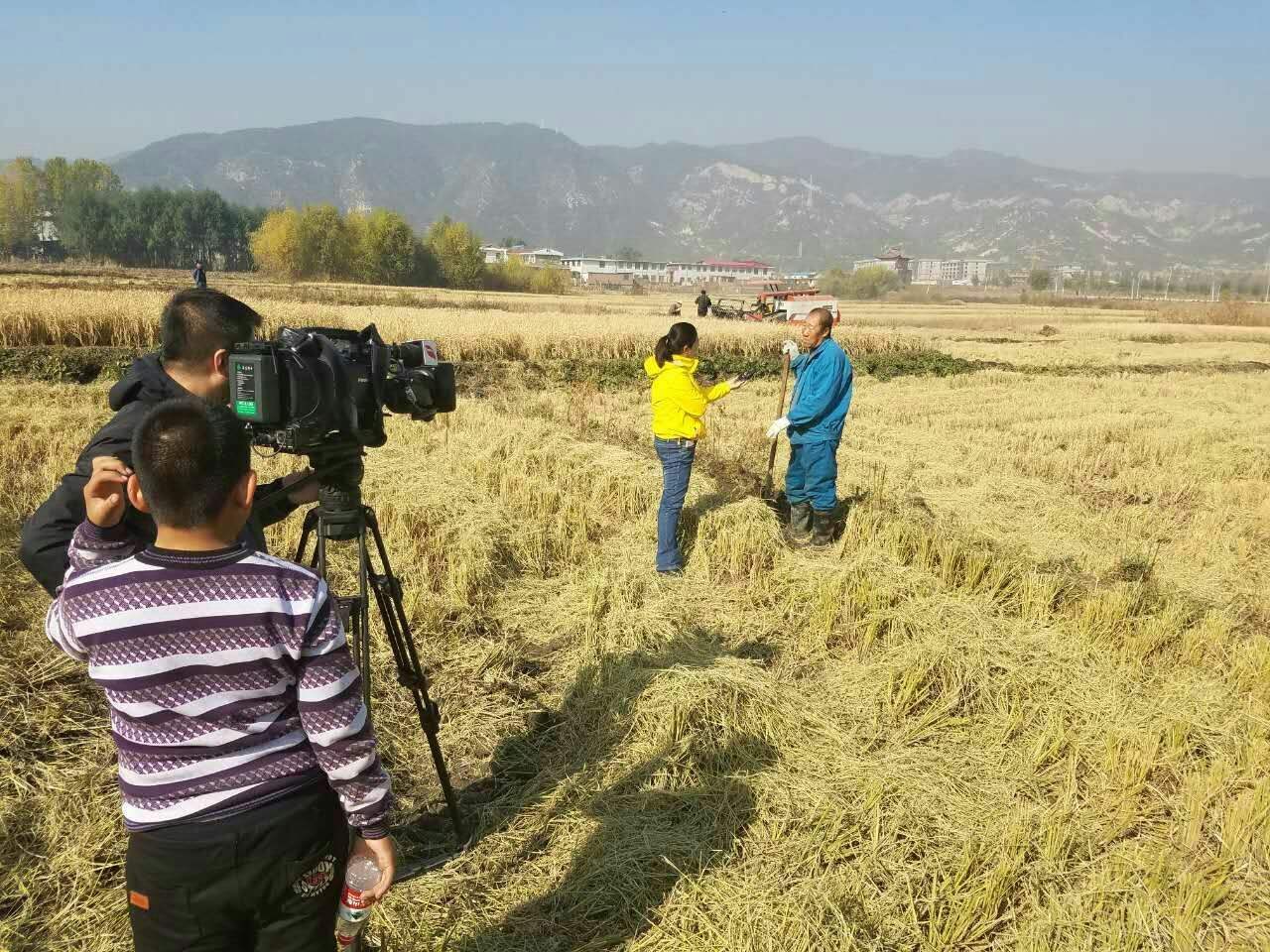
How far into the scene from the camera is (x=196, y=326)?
9.16 ft

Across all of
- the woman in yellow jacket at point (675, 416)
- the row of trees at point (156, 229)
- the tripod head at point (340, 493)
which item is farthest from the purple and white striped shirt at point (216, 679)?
the row of trees at point (156, 229)

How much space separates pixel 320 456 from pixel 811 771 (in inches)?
113

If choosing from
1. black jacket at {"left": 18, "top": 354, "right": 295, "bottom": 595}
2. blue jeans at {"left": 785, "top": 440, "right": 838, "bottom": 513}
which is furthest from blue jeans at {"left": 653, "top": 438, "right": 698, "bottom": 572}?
black jacket at {"left": 18, "top": 354, "right": 295, "bottom": 595}

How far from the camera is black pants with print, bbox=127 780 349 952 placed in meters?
1.82

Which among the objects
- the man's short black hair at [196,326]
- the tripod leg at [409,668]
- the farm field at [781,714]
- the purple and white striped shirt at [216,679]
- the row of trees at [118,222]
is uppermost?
the row of trees at [118,222]

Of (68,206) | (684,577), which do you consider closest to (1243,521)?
(684,577)

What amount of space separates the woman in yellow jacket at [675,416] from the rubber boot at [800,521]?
1566 millimetres

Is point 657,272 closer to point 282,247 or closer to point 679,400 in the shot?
point 282,247

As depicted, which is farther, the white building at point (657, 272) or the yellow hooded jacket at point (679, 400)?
the white building at point (657, 272)

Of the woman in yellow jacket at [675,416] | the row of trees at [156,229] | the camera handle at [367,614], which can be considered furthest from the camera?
the row of trees at [156,229]

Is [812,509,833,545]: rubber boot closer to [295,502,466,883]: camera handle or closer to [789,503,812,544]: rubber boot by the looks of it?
[789,503,812,544]: rubber boot

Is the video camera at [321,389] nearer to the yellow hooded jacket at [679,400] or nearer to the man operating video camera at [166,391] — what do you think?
the man operating video camera at [166,391]

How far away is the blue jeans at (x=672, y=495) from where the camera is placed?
652 centimetres

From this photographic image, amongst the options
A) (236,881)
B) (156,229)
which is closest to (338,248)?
(156,229)
